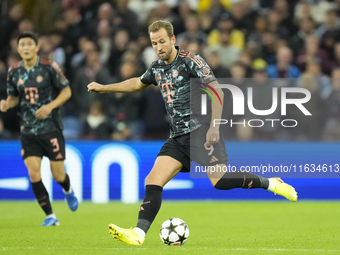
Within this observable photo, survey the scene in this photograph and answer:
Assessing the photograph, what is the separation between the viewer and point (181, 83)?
6.09m

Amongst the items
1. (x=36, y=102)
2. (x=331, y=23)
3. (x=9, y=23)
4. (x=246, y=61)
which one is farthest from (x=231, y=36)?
(x=36, y=102)

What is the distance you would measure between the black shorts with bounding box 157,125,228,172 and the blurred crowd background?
527 cm

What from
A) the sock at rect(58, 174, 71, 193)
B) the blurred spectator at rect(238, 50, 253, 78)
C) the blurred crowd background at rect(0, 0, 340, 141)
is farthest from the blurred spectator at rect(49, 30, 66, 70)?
the sock at rect(58, 174, 71, 193)

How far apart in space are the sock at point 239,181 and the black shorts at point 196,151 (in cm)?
17

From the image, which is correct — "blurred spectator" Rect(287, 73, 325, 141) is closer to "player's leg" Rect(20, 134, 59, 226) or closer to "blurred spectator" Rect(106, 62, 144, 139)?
"blurred spectator" Rect(106, 62, 144, 139)

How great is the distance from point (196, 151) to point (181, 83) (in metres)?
0.71

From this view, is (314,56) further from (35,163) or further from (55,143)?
(35,163)

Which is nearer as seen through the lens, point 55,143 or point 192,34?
point 55,143

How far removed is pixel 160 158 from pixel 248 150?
A: 214 inches

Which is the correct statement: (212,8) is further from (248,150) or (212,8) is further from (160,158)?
(160,158)

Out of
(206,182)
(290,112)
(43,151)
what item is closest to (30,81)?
(43,151)

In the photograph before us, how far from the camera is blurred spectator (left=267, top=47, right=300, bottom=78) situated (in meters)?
12.0

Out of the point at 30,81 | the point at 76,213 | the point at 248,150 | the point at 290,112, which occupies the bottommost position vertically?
the point at 76,213

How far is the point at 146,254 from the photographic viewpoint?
5.50 meters
